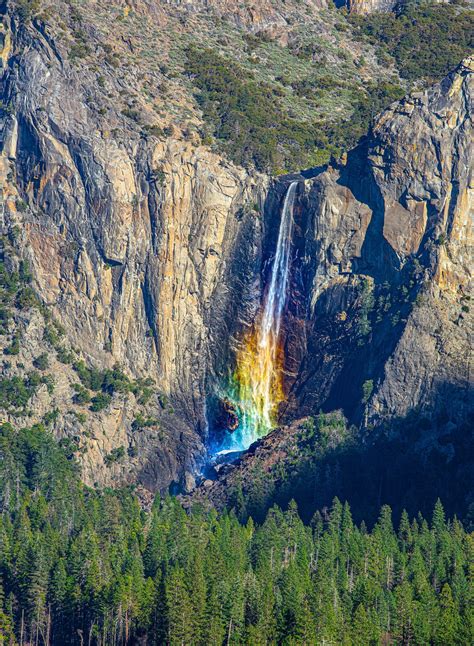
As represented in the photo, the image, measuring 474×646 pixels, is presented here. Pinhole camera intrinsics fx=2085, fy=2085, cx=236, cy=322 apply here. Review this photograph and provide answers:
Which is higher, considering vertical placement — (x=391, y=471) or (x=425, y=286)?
(x=425, y=286)

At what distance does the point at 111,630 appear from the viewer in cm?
15662

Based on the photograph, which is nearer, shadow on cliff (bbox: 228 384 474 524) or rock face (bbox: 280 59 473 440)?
shadow on cliff (bbox: 228 384 474 524)

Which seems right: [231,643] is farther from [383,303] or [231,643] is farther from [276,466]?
[383,303]

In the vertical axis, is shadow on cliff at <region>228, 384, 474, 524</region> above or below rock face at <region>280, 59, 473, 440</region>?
below

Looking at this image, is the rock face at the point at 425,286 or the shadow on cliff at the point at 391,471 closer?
the shadow on cliff at the point at 391,471

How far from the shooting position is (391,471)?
7347 inches

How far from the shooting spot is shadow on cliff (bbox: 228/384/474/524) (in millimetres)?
183375

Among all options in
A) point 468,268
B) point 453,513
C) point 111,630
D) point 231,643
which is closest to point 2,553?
point 111,630

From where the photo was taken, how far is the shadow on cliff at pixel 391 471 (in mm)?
183375

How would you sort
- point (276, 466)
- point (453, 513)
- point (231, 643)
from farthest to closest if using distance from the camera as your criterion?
point (276, 466), point (453, 513), point (231, 643)

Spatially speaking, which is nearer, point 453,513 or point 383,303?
point 453,513

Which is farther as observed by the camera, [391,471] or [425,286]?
[425,286]

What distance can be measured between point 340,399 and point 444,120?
2833 cm

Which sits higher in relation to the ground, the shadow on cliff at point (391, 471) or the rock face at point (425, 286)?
the rock face at point (425, 286)
